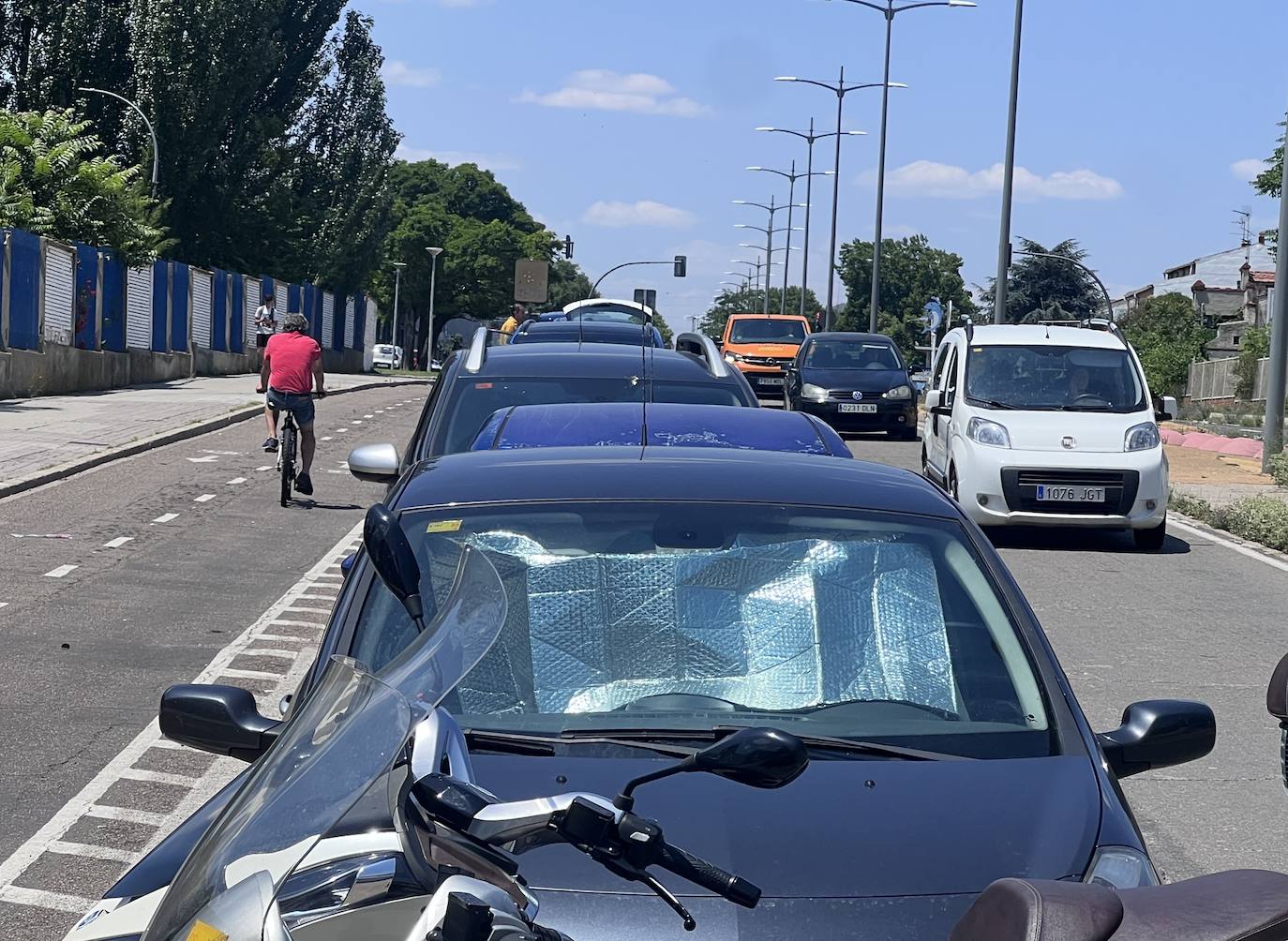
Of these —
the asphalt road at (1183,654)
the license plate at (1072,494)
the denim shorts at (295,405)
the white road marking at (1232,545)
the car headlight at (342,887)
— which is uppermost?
the car headlight at (342,887)

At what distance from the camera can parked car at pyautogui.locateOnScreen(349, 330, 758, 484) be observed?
27.9ft

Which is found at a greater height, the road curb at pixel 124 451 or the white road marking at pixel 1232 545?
the road curb at pixel 124 451

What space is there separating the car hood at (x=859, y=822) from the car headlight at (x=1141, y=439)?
12.5 metres

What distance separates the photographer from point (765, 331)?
129ft

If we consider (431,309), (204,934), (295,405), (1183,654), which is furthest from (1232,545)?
(431,309)

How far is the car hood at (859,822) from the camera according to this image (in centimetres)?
281

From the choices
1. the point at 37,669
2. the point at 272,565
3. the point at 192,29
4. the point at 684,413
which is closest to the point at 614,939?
the point at 684,413

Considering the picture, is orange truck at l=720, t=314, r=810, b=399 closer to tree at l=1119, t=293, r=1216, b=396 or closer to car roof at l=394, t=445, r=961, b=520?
tree at l=1119, t=293, r=1216, b=396

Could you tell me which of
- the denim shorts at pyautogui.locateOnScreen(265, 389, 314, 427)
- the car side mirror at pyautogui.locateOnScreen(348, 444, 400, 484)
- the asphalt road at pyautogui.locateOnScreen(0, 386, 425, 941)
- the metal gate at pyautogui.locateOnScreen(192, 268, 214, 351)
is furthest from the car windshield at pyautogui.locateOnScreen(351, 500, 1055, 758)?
the metal gate at pyautogui.locateOnScreen(192, 268, 214, 351)

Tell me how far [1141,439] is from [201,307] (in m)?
27.4

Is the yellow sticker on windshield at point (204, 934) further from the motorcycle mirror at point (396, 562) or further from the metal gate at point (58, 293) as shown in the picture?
the metal gate at point (58, 293)

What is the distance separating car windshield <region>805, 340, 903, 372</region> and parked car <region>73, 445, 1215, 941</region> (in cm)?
2419

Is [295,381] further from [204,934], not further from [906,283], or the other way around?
[906,283]

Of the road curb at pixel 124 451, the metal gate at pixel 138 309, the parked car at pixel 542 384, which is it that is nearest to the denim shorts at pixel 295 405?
the road curb at pixel 124 451
